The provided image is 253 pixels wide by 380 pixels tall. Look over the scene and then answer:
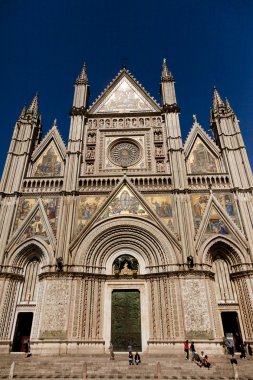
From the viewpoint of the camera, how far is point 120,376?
Answer: 11250 millimetres

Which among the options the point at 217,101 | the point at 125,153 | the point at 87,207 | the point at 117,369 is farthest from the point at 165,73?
the point at 117,369

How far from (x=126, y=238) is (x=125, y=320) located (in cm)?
489

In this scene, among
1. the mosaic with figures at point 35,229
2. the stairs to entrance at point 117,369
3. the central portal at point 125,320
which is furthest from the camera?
the mosaic with figures at point 35,229

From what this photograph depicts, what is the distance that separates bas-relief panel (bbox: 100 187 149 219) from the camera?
1911cm

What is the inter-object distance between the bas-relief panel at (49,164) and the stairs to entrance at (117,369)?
39.4ft

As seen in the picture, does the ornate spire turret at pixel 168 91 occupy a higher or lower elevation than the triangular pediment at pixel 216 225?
higher

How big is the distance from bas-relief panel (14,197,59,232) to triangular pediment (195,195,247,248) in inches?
371

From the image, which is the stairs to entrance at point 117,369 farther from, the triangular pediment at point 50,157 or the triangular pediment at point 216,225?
the triangular pediment at point 50,157

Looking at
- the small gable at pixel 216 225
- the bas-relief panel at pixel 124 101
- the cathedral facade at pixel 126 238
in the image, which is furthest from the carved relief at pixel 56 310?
the bas-relief panel at pixel 124 101

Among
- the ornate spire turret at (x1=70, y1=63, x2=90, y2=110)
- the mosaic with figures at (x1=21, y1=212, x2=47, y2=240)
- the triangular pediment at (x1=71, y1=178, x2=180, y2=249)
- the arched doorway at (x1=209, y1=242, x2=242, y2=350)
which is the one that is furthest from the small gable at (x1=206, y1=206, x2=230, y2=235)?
the ornate spire turret at (x1=70, y1=63, x2=90, y2=110)

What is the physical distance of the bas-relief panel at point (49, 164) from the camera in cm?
2125

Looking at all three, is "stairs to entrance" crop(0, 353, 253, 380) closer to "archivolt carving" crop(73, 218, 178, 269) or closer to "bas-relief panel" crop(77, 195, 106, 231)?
"archivolt carving" crop(73, 218, 178, 269)

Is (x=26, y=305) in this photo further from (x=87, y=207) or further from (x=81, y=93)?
(x=81, y=93)

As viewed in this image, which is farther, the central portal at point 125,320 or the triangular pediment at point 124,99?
the triangular pediment at point 124,99
